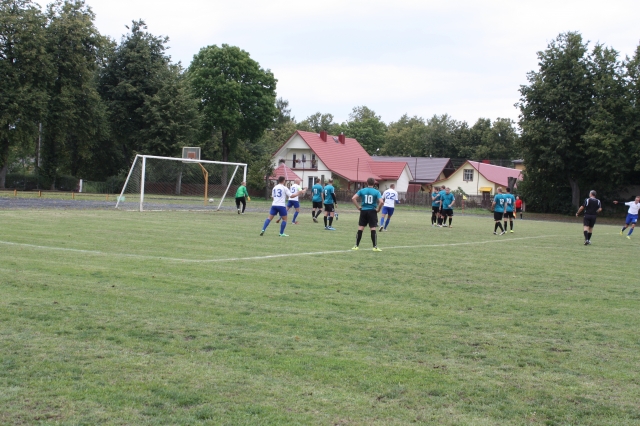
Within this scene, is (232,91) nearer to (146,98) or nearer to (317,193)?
(146,98)

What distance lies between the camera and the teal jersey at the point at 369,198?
15469mm

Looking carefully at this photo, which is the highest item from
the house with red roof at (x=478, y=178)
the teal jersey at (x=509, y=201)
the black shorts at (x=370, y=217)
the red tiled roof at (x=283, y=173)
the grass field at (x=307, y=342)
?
the house with red roof at (x=478, y=178)

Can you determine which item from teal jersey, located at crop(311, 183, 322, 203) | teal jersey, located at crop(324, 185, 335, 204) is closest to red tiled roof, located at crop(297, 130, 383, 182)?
teal jersey, located at crop(311, 183, 322, 203)

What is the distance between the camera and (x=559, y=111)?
51438mm

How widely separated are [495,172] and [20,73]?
55867 mm

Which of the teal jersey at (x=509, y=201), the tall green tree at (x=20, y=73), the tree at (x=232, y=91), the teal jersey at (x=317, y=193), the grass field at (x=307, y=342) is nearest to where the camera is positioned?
the grass field at (x=307, y=342)

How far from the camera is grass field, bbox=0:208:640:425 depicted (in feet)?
14.9

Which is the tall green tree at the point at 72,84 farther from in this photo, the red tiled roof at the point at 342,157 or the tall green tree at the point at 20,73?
the red tiled roof at the point at 342,157

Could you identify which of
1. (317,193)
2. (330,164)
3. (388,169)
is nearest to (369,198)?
(317,193)

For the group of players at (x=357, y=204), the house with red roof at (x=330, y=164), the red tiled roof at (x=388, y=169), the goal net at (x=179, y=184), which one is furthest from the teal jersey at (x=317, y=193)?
the red tiled roof at (x=388, y=169)

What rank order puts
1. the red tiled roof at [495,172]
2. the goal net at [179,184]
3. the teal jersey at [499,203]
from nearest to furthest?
1. the teal jersey at [499,203]
2. the goal net at [179,184]
3. the red tiled roof at [495,172]

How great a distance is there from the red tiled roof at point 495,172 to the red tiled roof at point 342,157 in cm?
1261

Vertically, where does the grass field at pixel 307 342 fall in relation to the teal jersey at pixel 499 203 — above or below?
below

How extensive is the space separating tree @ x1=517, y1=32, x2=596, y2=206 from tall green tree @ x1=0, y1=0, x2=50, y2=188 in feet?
139
